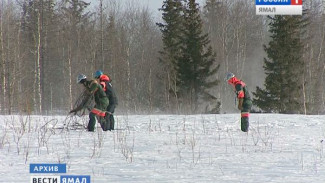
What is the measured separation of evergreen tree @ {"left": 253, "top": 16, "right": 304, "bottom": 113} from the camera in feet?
84.7

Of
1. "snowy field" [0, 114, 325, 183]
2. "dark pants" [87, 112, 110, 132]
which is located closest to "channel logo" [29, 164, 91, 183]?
"snowy field" [0, 114, 325, 183]

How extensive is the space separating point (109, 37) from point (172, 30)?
955 cm

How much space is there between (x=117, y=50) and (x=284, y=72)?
58.7ft

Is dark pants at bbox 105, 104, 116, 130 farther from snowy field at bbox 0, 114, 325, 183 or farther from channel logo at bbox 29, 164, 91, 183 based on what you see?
channel logo at bbox 29, 164, 91, 183

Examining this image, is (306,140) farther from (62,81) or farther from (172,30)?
(62,81)

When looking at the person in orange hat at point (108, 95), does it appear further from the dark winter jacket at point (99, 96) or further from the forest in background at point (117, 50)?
the forest in background at point (117, 50)

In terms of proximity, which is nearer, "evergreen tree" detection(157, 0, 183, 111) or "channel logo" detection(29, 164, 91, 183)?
"channel logo" detection(29, 164, 91, 183)

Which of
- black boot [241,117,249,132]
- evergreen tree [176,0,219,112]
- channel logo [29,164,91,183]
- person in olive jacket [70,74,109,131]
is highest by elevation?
evergreen tree [176,0,219,112]

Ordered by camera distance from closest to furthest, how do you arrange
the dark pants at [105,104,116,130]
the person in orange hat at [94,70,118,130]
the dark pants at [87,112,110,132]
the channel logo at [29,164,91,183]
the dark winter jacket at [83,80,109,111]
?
the channel logo at [29,164,91,183] → the dark pants at [87,112,110,132] → the dark winter jacket at [83,80,109,111] → the dark pants at [105,104,116,130] → the person in orange hat at [94,70,118,130]

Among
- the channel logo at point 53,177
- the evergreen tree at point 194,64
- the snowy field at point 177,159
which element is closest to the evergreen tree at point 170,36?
the evergreen tree at point 194,64

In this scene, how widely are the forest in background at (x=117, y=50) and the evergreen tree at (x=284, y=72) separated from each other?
6013mm

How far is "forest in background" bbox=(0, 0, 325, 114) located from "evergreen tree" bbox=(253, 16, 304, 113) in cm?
601

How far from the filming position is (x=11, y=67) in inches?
1213

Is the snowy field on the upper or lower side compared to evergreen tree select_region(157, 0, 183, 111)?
lower
